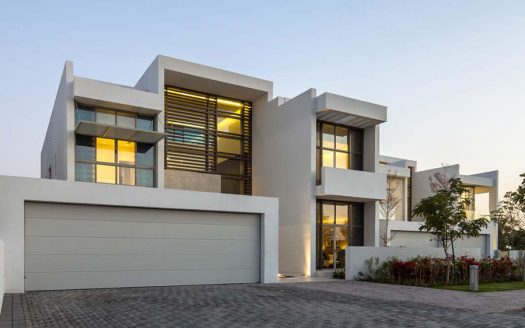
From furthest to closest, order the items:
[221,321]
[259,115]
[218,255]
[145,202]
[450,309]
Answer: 1. [259,115]
2. [218,255]
3. [145,202]
4. [450,309]
5. [221,321]

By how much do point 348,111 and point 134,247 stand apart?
10.1 m

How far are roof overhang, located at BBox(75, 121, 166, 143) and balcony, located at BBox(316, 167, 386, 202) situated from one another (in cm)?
645

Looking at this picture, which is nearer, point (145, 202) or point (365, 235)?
point (145, 202)

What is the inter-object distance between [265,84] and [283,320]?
14074mm

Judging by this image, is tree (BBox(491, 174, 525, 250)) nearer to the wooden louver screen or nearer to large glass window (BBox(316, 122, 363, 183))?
large glass window (BBox(316, 122, 363, 183))

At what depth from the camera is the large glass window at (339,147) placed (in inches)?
774

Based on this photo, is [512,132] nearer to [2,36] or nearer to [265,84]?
[265,84]

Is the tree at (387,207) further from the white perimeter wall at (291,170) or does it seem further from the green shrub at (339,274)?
the green shrub at (339,274)

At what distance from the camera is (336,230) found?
1978 cm

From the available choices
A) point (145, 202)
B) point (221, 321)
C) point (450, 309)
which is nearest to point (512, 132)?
point (450, 309)

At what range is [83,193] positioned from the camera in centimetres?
1241

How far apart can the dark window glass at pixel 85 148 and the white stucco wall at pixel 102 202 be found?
4.41 meters

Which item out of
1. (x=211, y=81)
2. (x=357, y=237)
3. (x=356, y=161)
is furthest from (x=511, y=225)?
(x=211, y=81)

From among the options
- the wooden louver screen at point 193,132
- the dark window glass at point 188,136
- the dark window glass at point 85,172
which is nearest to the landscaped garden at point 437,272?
the wooden louver screen at point 193,132
